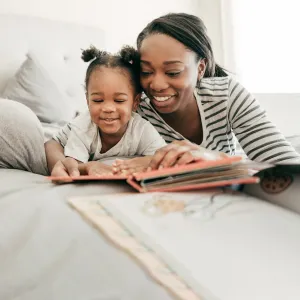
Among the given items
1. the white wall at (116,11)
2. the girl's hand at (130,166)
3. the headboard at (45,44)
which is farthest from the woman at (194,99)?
the white wall at (116,11)

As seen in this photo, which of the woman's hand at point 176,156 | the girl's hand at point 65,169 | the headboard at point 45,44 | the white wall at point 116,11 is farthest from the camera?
the white wall at point 116,11

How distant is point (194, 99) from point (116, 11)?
163 centimetres

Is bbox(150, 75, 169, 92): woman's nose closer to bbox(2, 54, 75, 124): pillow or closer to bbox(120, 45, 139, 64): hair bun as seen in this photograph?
bbox(120, 45, 139, 64): hair bun

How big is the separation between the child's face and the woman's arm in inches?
14.0

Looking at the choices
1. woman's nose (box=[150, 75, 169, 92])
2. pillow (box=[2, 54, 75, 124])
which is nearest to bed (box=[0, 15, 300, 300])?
woman's nose (box=[150, 75, 169, 92])

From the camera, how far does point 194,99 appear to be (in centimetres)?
140

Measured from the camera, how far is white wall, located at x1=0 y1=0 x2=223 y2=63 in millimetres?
2502

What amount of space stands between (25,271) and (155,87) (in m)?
0.81

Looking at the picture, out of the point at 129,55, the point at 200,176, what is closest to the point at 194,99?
the point at 129,55

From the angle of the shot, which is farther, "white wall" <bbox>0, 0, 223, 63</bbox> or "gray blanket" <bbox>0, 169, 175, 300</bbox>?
"white wall" <bbox>0, 0, 223, 63</bbox>

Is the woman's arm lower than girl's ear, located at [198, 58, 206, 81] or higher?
lower

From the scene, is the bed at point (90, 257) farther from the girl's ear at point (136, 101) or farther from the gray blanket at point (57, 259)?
the girl's ear at point (136, 101)

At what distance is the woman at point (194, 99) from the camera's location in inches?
48.6

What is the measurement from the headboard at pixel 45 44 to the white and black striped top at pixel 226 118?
0.94 m
